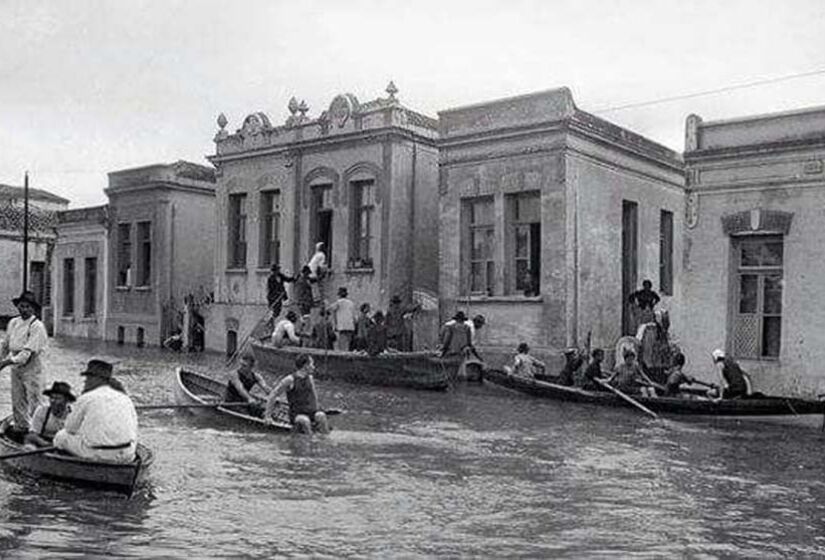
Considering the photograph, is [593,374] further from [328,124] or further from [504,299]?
[328,124]

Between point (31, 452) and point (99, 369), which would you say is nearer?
point (99, 369)

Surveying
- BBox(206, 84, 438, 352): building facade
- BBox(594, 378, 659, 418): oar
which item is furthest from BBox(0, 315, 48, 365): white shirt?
BBox(206, 84, 438, 352): building facade

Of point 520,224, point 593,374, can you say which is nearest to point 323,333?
point 520,224

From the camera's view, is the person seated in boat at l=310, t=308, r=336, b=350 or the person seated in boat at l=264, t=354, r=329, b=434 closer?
the person seated in boat at l=264, t=354, r=329, b=434

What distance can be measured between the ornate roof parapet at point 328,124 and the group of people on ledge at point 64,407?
15.8 meters

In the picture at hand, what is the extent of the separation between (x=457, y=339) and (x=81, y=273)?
22213 mm

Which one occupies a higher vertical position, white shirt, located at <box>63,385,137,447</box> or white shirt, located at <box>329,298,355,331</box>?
white shirt, located at <box>329,298,355,331</box>

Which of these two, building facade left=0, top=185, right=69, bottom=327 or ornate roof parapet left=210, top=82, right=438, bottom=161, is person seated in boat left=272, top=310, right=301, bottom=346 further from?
building facade left=0, top=185, right=69, bottom=327

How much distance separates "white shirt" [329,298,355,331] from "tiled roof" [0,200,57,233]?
2637 cm

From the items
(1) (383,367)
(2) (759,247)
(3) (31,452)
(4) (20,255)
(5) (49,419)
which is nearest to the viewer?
(3) (31,452)

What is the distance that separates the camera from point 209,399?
1686 cm

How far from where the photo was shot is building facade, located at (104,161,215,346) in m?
34.9

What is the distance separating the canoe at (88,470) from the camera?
965cm

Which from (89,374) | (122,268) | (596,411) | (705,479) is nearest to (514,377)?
(596,411)
